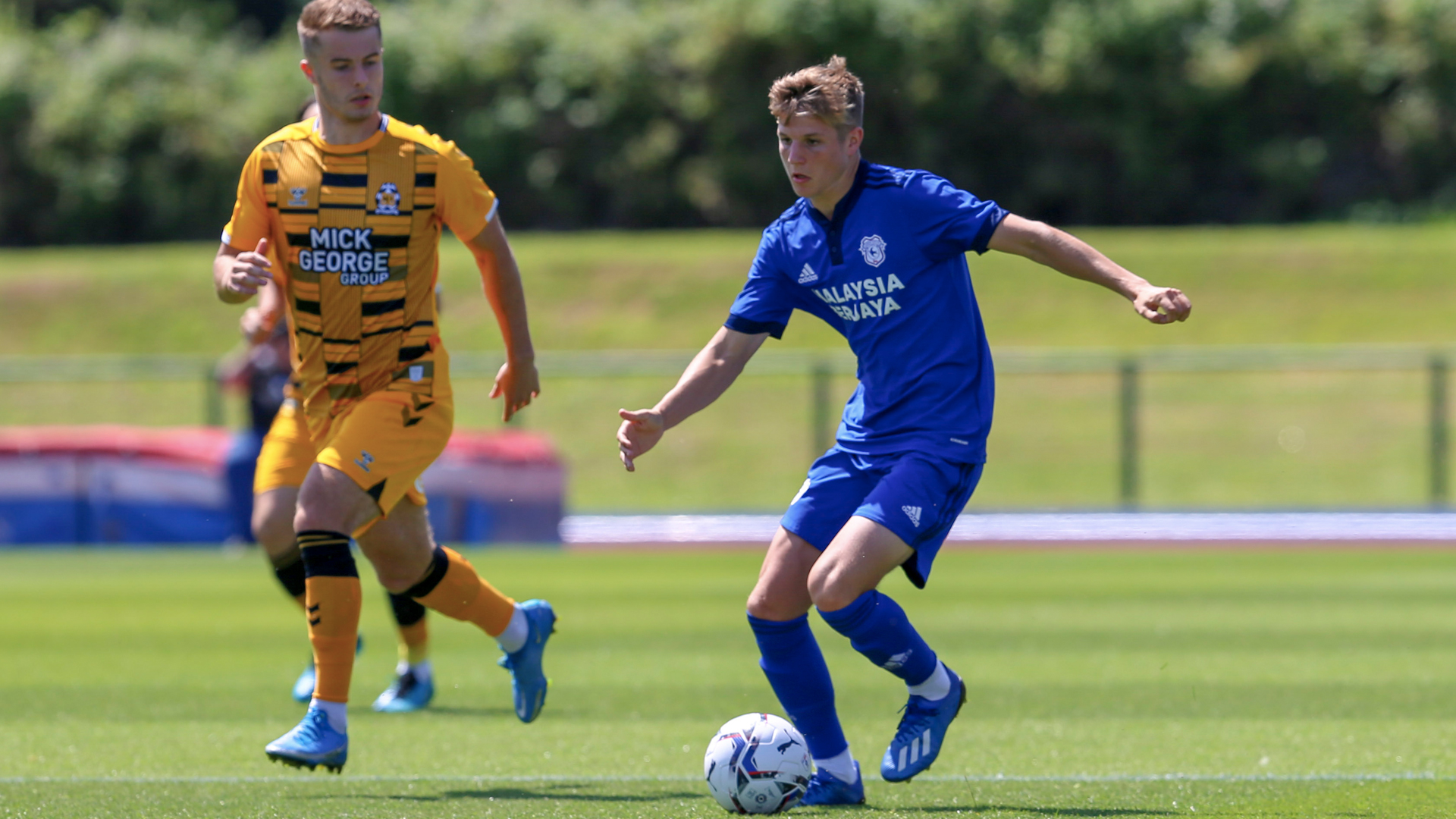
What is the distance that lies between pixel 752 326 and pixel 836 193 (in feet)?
1.59

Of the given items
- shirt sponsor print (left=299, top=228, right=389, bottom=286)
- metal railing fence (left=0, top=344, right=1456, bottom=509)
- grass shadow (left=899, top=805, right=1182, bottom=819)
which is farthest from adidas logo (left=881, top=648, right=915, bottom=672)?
metal railing fence (left=0, top=344, right=1456, bottom=509)

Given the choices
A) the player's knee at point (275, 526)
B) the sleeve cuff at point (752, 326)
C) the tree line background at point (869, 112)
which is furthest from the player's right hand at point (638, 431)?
the tree line background at point (869, 112)

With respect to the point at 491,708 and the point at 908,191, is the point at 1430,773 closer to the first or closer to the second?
the point at 908,191

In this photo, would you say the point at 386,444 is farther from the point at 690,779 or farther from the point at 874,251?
the point at 874,251

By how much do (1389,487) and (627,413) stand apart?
55.4ft

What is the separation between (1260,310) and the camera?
1035 inches

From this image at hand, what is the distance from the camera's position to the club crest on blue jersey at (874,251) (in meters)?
4.99

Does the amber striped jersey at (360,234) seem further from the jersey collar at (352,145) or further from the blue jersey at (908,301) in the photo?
the blue jersey at (908,301)

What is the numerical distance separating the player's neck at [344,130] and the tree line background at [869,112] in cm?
2612

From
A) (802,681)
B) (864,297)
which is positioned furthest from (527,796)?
(864,297)

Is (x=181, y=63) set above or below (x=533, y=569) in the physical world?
above

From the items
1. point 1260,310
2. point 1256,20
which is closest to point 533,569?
point 1260,310

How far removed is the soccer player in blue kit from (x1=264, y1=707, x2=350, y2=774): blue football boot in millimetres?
1199

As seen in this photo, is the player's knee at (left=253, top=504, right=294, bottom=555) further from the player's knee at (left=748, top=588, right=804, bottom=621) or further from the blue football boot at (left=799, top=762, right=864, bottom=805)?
the blue football boot at (left=799, top=762, right=864, bottom=805)
